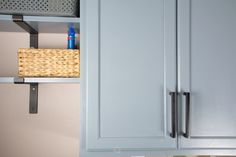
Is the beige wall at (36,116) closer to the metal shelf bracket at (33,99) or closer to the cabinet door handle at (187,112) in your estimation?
the metal shelf bracket at (33,99)

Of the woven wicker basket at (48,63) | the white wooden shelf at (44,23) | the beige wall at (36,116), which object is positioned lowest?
the beige wall at (36,116)

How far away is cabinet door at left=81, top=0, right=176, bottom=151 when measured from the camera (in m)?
1.03

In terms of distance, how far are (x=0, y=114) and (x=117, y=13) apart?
3.16 feet

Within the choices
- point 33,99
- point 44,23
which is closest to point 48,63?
point 44,23

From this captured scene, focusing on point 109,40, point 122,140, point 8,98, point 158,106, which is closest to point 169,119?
point 158,106

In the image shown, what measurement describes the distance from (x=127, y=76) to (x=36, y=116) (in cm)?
70

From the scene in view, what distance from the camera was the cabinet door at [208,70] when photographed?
3.44ft

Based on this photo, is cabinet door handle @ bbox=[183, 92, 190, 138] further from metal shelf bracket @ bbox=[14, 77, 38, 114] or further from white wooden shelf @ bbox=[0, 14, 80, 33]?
metal shelf bracket @ bbox=[14, 77, 38, 114]

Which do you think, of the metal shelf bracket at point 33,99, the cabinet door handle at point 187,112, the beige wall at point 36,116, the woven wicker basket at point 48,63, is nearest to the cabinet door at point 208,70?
the cabinet door handle at point 187,112

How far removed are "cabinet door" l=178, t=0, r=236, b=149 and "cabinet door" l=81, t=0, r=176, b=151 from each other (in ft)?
0.26

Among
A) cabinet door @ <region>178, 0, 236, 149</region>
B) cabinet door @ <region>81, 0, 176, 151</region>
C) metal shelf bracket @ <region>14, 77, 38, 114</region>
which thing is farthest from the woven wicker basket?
cabinet door @ <region>178, 0, 236, 149</region>

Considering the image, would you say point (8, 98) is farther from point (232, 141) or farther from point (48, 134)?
point (232, 141)

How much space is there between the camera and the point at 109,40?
1040mm

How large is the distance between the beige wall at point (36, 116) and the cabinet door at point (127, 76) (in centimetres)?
41
